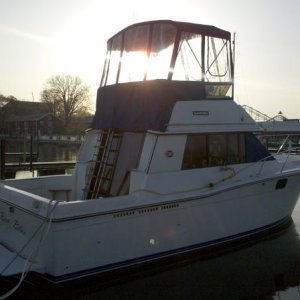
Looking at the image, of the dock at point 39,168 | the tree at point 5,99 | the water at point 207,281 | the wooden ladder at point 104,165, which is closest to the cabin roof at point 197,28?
the wooden ladder at point 104,165

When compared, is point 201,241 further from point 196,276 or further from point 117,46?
point 117,46

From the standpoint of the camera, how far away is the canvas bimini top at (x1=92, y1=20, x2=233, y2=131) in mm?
7109

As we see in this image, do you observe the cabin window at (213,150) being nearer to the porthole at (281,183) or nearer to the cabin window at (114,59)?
the porthole at (281,183)

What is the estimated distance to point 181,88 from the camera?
23.5ft

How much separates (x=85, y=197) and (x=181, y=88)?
2.65 m


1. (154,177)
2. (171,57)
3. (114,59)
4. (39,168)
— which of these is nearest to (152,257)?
(154,177)

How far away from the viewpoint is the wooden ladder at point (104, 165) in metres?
7.51

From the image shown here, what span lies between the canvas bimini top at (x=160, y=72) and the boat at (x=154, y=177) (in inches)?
0.8

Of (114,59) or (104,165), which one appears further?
(114,59)

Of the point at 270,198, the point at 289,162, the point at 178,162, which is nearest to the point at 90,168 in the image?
the point at 178,162

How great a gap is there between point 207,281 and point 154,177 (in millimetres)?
1763

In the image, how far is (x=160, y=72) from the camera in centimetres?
730

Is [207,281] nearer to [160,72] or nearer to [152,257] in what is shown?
[152,257]

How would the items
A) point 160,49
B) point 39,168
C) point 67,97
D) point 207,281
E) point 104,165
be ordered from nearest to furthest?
1. point 207,281
2. point 160,49
3. point 104,165
4. point 39,168
5. point 67,97
